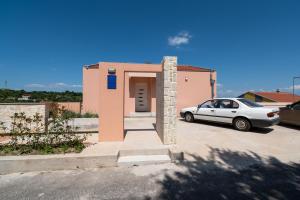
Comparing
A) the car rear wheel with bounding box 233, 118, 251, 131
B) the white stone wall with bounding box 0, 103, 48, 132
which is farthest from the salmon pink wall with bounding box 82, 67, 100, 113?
the car rear wheel with bounding box 233, 118, 251, 131

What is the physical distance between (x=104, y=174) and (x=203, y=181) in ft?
7.14

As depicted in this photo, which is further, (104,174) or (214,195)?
(104,174)

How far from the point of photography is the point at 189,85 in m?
12.0

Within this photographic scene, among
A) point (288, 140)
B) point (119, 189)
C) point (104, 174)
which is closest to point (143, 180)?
point (119, 189)

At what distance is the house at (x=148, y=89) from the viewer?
11.3m

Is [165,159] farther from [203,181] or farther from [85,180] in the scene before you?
[85,180]

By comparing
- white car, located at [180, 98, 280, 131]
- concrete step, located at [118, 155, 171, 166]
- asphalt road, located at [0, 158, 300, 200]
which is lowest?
asphalt road, located at [0, 158, 300, 200]

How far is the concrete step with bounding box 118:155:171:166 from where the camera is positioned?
163 inches

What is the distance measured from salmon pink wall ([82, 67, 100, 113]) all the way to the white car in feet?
22.0

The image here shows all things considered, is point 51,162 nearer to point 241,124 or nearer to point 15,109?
point 15,109

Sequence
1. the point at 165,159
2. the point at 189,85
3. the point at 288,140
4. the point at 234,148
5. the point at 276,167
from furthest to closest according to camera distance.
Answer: the point at 189,85 → the point at 288,140 → the point at 234,148 → the point at 165,159 → the point at 276,167

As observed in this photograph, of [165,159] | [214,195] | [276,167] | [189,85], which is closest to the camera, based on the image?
[214,195]

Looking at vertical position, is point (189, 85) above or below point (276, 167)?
above

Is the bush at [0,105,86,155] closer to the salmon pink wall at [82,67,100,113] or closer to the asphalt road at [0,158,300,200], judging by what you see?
the asphalt road at [0,158,300,200]
